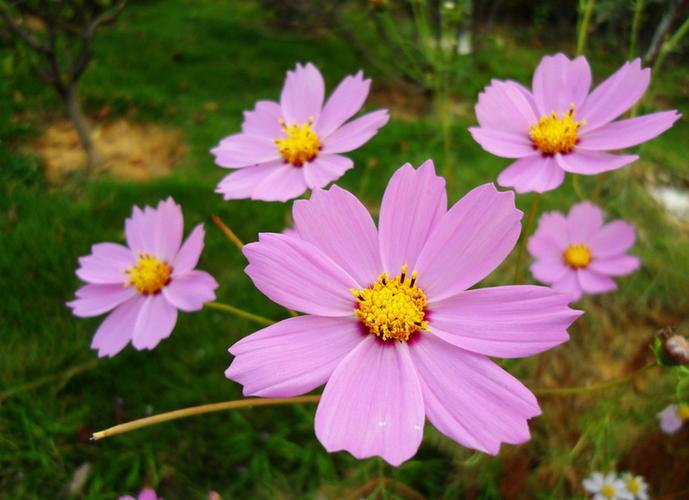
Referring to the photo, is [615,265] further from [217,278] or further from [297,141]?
[217,278]

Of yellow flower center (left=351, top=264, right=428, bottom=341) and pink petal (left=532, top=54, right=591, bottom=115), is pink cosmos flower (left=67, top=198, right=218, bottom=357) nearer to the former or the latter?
yellow flower center (left=351, top=264, right=428, bottom=341)

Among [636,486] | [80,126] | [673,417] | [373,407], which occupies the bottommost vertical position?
[636,486]

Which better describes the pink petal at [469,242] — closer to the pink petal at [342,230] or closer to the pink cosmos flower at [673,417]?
the pink petal at [342,230]

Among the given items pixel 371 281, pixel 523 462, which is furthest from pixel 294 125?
pixel 523 462

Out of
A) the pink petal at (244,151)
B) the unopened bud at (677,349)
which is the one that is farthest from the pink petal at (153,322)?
the unopened bud at (677,349)

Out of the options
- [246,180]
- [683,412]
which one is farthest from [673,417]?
[246,180]

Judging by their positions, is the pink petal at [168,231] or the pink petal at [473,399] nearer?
the pink petal at [473,399]
